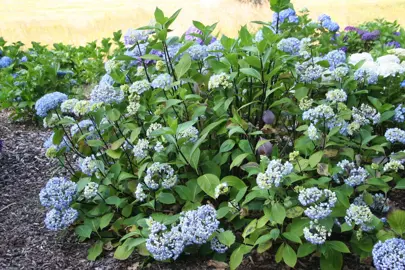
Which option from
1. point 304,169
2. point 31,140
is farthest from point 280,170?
point 31,140

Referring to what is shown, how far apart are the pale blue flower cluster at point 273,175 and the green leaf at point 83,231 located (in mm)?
1055

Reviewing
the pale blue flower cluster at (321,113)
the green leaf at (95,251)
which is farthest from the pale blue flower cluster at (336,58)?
the green leaf at (95,251)

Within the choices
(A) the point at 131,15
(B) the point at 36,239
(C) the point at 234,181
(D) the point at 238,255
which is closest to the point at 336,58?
(C) the point at 234,181

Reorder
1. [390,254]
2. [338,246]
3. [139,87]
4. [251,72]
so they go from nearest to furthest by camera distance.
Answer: [390,254] < [338,246] < [251,72] < [139,87]

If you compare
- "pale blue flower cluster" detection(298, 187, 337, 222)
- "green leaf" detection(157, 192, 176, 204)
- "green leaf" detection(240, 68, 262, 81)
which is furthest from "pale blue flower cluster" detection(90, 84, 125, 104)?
"pale blue flower cluster" detection(298, 187, 337, 222)

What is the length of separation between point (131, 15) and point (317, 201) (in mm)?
6635

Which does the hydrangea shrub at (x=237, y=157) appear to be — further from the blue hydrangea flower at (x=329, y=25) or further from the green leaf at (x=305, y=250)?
the blue hydrangea flower at (x=329, y=25)

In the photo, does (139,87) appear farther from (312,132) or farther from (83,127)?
(312,132)

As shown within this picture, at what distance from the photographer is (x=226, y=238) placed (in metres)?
2.46

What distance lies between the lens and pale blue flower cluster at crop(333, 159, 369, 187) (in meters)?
2.42

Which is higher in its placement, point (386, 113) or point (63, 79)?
point (386, 113)

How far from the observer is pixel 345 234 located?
263cm

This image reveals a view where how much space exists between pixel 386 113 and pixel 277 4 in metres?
0.89

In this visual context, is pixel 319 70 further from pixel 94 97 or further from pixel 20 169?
pixel 20 169
